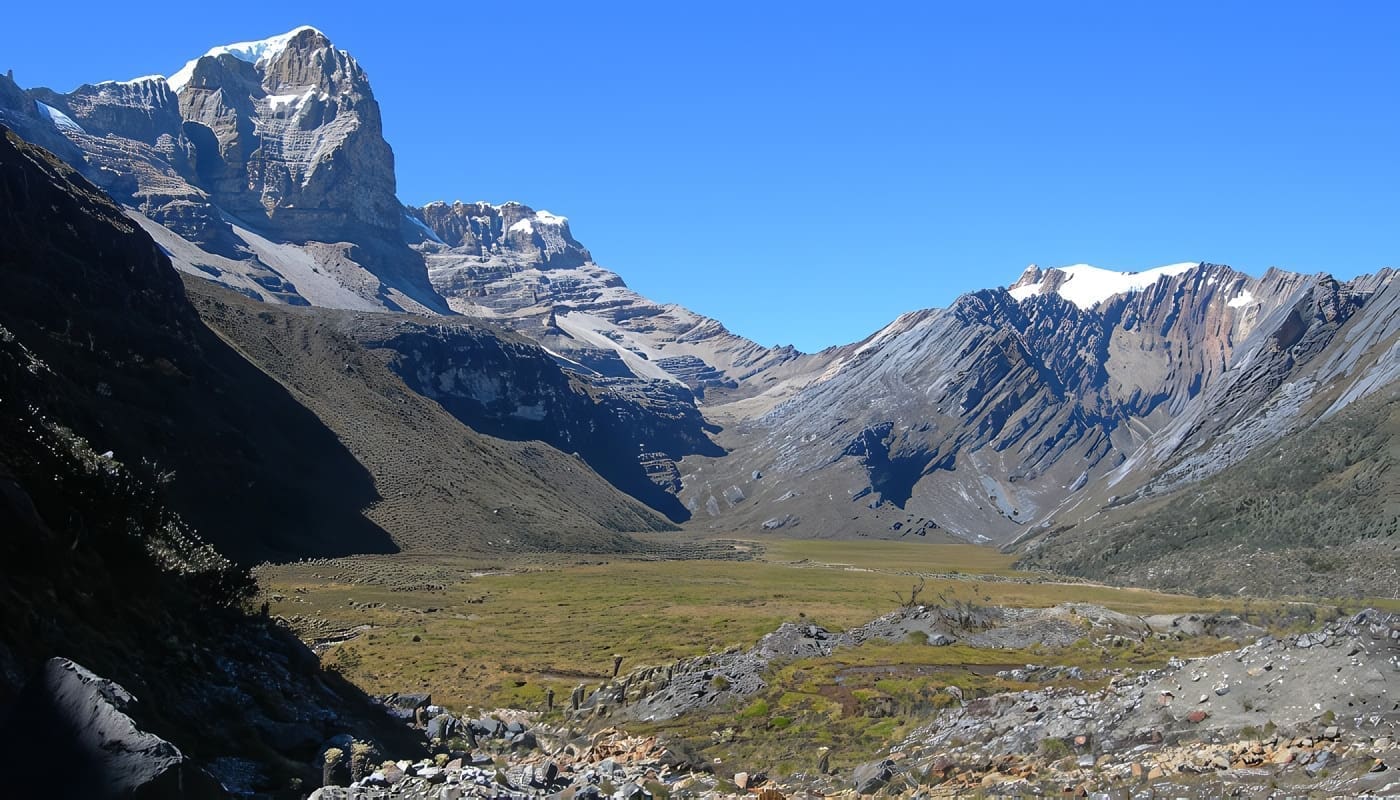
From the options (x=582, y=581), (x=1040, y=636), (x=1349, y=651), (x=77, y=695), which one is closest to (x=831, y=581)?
(x=582, y=581)

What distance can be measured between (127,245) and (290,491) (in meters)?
42.3

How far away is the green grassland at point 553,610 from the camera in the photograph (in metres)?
53.9

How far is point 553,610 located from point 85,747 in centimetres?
8675

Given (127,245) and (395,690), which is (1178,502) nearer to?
(395,690)

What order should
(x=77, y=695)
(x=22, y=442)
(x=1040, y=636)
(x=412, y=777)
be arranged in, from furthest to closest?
(x=1040, y=636)
(x=22, y=442)
(x=412, y=777)
(x=77, y=695)

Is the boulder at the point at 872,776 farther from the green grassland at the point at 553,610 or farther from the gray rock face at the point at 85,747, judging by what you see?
the gray rock face at the point at 85,747

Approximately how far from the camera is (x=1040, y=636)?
180 ft

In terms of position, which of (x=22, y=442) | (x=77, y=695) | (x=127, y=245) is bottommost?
(x=77, y=695)

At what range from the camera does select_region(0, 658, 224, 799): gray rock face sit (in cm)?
1273

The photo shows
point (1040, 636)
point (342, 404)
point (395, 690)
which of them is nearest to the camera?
point (395, 690)

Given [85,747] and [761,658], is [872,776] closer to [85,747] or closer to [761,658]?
[85,747]

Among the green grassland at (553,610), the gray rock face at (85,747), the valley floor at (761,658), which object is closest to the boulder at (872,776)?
the valley floor at (761,658)

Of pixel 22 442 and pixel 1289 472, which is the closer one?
pixel 22 442

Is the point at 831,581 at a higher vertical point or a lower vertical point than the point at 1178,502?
lower
